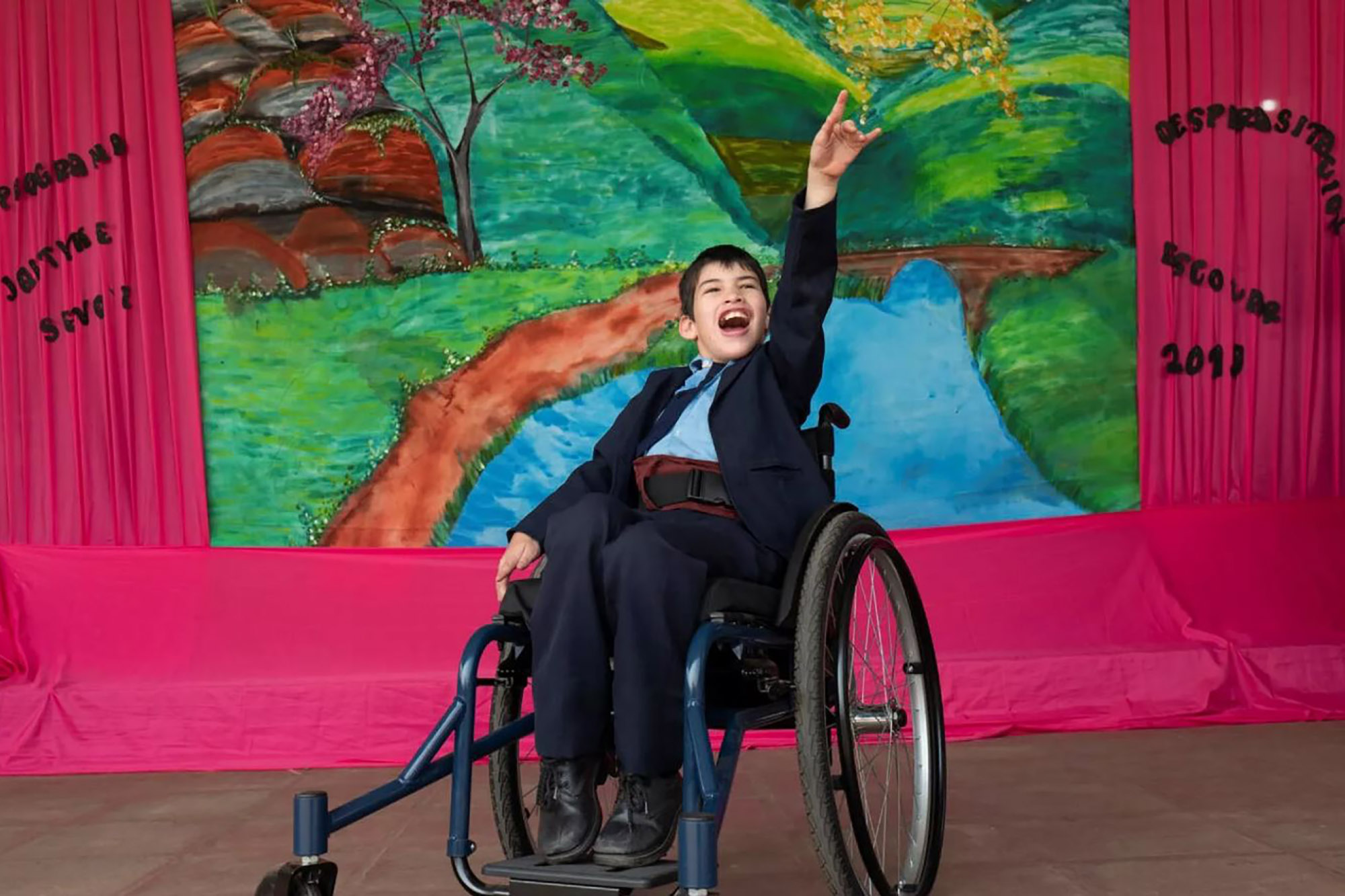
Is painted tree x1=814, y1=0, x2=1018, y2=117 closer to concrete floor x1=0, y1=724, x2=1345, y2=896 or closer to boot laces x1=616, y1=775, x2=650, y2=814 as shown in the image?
→ concrete floor x1=0, y1=724, x2=1345, y2=896

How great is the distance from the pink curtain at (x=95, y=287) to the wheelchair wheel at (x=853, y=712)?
242cm

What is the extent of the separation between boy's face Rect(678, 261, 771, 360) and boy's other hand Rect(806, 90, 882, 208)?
202 mm

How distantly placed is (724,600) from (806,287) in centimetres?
53

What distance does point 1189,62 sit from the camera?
383cm

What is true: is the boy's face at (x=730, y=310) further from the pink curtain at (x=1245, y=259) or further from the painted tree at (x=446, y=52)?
the pink curtain at (x=1245, y=259)

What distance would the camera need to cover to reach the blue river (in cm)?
387

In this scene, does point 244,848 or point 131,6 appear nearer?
point 244,848

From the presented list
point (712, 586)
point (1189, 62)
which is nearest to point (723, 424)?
point (712, 586)

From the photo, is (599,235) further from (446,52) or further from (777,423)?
(777,423)

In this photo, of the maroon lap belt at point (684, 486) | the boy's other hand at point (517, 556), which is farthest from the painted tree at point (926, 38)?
the boy's other hand at point (517, 556)

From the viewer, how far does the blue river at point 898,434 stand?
3.87 metres

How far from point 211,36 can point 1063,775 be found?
3016 millimetres

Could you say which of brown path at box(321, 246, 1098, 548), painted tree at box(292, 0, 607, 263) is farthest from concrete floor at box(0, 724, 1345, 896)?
painted tree at box(292, 0, 607, 263)

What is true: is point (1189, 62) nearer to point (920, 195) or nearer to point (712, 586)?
point (920, 195)
